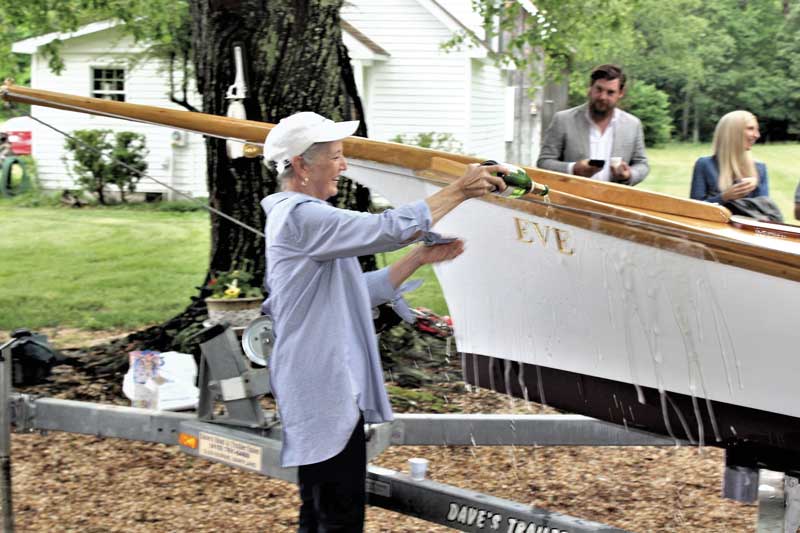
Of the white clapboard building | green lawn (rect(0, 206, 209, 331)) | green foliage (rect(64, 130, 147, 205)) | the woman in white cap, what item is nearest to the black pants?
the woman in white cap

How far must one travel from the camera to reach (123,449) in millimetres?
5477

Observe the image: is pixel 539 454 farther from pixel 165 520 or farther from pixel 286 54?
pixel 286 54

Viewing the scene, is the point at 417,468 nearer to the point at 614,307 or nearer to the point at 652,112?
the point at 614,307

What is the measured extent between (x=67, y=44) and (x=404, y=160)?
1734 centimetres

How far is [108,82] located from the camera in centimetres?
2028

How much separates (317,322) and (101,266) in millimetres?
9278

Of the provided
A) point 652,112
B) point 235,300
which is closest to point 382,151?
point 235,300

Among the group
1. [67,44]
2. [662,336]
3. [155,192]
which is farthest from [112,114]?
[67,44]

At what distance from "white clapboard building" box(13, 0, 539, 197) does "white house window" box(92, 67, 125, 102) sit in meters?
0.02

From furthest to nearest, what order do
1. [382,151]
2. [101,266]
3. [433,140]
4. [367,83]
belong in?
[367,83] < [433,140] < [101,266] < [382,151]

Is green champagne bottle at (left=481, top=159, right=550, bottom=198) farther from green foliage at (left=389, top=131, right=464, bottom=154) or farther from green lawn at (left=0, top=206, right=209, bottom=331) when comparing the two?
green foliage at (left=389, top=131, right=464, bottom=154)

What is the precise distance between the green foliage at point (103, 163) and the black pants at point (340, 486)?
15179mm

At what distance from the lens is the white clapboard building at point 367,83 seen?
19.6 metres

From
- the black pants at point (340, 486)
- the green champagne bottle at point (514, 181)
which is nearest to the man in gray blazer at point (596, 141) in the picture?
the green champagne bottle at point (514, 181)
